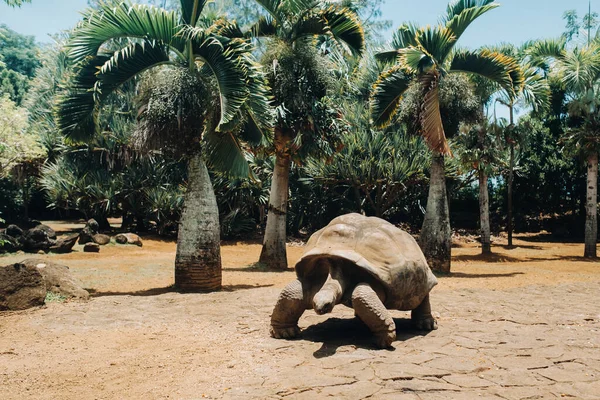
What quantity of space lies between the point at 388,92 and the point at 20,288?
31.8 feet

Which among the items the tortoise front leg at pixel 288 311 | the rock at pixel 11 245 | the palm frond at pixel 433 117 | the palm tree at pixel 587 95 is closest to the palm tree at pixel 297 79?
the palm frond at pixel 433 117

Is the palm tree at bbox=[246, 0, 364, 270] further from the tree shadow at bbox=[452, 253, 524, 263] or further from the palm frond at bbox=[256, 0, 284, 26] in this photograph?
the tree shadow at bbox=[452, 253, 524, 263]

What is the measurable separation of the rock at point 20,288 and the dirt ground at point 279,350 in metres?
0.22

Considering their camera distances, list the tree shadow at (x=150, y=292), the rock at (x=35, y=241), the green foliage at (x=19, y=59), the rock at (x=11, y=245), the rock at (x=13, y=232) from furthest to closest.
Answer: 1. the green foliage at (x=19, y=59)
2. the rock at (x=13, y=232)
3. the rock at (x=35, y=241)
4. the rock at (x=11, y=245)
5. the tree shadow at (x=150, y=292)

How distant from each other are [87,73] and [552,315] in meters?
8.45

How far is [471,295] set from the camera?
9328 mm

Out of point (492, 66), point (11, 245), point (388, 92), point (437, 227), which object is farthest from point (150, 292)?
point (492, 66)

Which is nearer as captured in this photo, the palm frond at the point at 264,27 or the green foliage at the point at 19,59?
the palm frond at the point at 264,27

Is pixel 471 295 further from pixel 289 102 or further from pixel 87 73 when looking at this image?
pixel 87 73

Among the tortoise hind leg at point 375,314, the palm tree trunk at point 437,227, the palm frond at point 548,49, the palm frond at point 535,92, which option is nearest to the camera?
the tortoise hind leg at point 375,314

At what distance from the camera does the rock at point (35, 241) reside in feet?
50.2

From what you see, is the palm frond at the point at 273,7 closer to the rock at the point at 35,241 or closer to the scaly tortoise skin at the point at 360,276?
the scaly tortoise skin at the point at 360,276

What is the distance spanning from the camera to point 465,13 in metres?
12.7

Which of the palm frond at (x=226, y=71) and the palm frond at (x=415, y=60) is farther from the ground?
the palm frond at (x=415, y=60)
